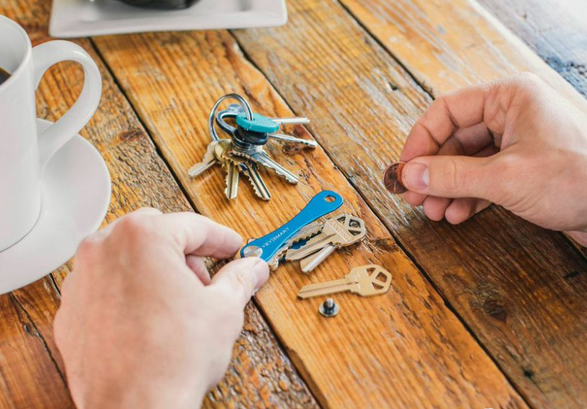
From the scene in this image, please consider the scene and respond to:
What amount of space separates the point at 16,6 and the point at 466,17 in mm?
763

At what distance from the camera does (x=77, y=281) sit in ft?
2.23

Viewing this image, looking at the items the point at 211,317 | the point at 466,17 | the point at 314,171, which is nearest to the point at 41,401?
the point at 211,317

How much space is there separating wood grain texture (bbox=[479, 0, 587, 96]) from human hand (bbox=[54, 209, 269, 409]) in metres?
0.70

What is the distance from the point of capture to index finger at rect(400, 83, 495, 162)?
87cm

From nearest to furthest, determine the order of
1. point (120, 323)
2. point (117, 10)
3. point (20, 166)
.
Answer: point (120, 323) → point (20, 166) → point (117, 10)

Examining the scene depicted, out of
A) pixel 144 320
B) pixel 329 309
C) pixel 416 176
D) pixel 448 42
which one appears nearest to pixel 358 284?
pixel 329 309

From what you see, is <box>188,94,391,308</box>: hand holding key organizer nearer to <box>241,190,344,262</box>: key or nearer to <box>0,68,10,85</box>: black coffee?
<box>241,190,344,262</box>: key

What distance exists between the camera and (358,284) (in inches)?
31.0

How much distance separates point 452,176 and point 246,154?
0.27 meters

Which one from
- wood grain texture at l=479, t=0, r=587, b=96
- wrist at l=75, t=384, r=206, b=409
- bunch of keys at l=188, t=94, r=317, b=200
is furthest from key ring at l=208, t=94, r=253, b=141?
wood grain texture at l=479, t=0, r=587, b=96

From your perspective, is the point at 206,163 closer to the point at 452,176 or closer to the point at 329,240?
the point at 329,240

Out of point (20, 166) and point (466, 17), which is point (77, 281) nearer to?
point (20, 166)

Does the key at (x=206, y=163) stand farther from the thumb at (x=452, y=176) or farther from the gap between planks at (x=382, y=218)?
the thumb at (x=452, y=176)

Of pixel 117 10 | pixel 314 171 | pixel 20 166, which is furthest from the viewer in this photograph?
pixel 117 10
